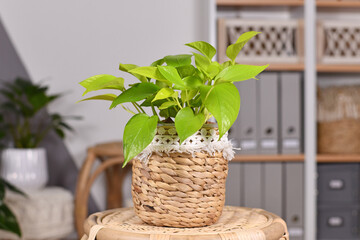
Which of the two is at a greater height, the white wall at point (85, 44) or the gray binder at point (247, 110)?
the white wall at point (85, 44)

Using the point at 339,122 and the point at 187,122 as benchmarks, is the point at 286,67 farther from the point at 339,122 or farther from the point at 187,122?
the point at 187,122

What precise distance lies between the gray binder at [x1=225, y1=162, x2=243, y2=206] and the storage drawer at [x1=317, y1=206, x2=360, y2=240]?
0.45 m

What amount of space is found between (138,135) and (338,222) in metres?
1.81

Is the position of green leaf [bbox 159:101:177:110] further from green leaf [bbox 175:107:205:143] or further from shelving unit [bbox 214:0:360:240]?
shelving unit [bbox 214:0:360:240]

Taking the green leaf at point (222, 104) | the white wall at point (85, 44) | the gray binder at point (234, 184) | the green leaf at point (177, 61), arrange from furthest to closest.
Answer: the white wall at point (85, 44)
the gray binder at point (234, 184)
the green leaf at point (177, 61)
the green leaf at point (222, 104)

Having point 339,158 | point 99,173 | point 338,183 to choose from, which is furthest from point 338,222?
point 99,173

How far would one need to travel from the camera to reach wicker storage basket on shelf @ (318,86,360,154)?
2256mm

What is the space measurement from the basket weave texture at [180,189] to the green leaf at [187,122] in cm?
7

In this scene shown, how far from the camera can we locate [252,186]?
2.18m

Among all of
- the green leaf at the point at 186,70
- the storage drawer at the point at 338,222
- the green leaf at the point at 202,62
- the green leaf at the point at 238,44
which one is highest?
the green leaf at the point at 238,44

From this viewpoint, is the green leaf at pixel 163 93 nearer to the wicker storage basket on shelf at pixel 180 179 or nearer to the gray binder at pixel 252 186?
the wicker storage basket on shelf at pixel 180 179

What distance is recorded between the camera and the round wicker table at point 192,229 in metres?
0.72

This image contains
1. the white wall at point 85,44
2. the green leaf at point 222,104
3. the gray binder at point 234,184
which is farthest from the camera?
the white wall at point 85,44

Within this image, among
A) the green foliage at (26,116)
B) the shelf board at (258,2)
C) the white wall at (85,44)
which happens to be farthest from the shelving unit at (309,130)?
the green foliage at (26,116)
